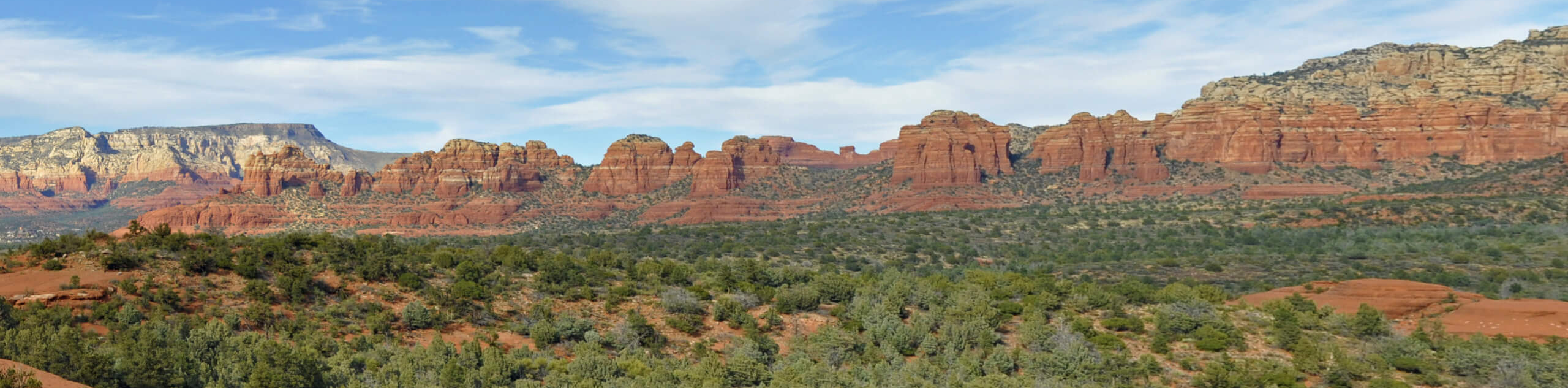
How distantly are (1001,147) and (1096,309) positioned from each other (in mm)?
111292

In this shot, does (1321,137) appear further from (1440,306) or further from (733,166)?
(1440,306)

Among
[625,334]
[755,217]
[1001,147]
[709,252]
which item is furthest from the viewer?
[1001,147]

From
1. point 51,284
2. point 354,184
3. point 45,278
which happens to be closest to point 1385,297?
point 51,284

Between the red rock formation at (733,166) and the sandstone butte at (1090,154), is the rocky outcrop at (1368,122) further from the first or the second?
the red rock formation at (733,166)

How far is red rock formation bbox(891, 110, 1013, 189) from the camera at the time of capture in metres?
139

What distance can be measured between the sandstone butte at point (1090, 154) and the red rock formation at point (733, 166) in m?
0.32

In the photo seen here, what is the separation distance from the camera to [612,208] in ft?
481

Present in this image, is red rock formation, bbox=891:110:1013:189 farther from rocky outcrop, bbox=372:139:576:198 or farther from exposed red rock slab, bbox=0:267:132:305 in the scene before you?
exposed red rock slab, bbox=0:267:132:305

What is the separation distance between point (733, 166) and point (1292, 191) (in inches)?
3088

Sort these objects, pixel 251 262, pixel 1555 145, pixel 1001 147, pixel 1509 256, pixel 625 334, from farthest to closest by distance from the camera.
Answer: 1. pixel 1001 147
2. pixel 1555 145
3. pixel 1509 256
4. pixel 251 262
5. pixel 625 334

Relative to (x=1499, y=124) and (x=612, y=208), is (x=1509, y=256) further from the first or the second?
(x=612, y=208)

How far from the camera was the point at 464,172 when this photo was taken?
506 ft

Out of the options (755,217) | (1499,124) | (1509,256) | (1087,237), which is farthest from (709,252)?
(1499,124)

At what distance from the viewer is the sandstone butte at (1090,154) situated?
125625 millimetres
